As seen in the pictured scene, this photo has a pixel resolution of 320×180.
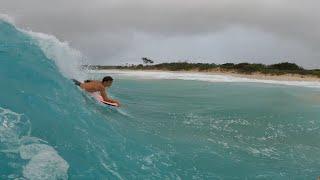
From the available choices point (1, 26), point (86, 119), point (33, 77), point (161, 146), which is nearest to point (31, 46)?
point (1, 26)

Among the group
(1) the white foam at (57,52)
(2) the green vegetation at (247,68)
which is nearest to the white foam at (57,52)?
(1) the white foam at (57,52)

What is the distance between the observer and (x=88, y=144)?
9.96 metres

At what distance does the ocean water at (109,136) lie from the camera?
8.78 m

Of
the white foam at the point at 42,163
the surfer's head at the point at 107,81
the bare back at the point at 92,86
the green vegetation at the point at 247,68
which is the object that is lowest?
the green vegetation at the point at 247,68

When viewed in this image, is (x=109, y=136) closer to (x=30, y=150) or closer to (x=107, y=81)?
(x=30, y=150)

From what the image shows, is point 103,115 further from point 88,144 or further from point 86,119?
point 88,144

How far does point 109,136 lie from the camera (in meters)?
11.4

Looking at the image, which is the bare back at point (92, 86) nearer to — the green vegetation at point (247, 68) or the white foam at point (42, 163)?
the white foam at point (42, 163)

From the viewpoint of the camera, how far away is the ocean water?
8.78 m

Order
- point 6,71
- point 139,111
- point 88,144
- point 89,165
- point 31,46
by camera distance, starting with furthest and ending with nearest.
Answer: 1. point 139,111
2. point 31,46
3. point 6,71
4. point 88,144
5. point 89,165

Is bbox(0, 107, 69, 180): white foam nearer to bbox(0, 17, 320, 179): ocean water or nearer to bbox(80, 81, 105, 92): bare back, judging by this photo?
bbox(0, 17, 320, 179): ocean water

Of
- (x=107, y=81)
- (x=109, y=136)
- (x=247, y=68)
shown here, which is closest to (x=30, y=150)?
(x=109, y=136)

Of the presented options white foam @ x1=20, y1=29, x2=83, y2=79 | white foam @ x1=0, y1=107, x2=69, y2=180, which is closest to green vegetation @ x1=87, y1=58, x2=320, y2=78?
white foam @ x1=20, y1=29, x2=83, y2=79

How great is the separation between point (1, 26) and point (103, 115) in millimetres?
3979
